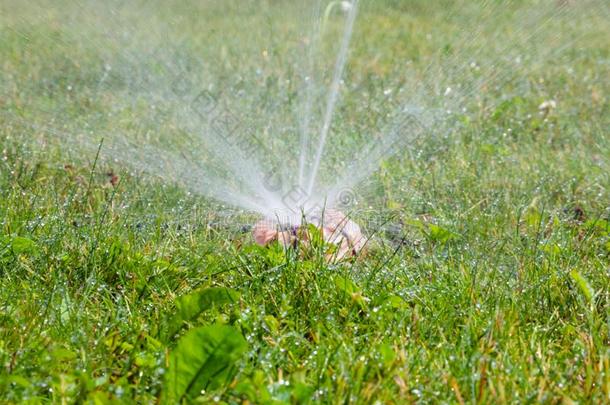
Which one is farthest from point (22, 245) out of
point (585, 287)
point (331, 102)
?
point (331, 102)

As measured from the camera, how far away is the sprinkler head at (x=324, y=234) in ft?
7.90

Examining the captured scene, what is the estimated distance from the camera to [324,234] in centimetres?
261

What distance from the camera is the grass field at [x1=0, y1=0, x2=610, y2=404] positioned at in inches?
67.3

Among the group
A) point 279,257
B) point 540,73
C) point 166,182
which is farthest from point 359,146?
point 540,73

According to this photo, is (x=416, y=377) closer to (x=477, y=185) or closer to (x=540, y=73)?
(x=477, y=185)

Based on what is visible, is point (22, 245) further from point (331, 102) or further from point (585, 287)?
point (331, 102)

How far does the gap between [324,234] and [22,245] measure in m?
0.88

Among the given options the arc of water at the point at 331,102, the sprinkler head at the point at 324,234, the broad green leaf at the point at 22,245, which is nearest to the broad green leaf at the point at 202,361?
the sprinkler head at the point at 324,234

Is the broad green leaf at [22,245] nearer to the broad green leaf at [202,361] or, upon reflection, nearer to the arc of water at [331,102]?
the broad green leaf at [202,361]

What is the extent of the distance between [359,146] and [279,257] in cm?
165

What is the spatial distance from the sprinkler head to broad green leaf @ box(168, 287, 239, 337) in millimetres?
324

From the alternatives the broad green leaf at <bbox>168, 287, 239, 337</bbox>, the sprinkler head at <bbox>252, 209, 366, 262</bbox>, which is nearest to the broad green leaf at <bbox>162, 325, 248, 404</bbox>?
the broad green leaf at <bbox>168, 287, 239, 337</bbox>

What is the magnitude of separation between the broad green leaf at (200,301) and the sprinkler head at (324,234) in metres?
0.32

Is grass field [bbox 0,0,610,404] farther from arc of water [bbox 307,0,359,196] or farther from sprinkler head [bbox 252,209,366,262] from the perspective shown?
arc of water [bbox 307,0,359,196]
